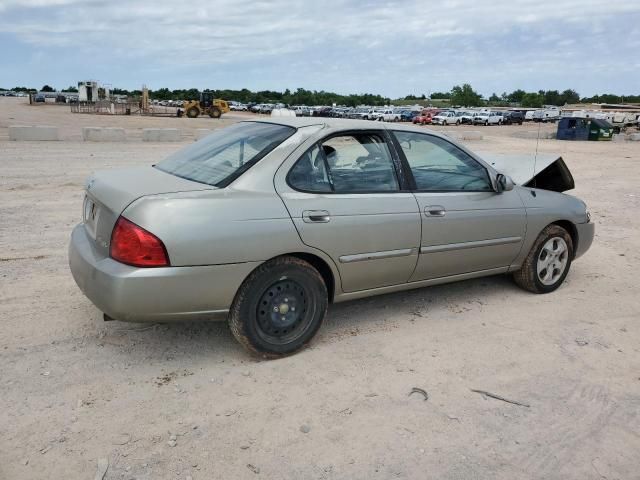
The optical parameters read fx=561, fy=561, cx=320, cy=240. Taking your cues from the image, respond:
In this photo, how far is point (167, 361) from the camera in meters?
3.68

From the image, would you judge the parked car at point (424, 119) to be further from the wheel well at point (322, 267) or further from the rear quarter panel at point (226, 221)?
the rear quarter panel at point (226, 221)

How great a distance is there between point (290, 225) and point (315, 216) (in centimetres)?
21

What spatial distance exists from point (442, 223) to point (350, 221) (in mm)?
875

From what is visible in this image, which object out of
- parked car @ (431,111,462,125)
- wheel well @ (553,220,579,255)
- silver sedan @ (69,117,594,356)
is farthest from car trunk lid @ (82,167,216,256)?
parked car @ (431,111,462,125)

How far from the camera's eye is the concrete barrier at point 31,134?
17.9 meters

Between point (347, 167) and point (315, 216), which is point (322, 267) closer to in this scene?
point (315, 216)

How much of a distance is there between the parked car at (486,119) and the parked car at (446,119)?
1742 mm

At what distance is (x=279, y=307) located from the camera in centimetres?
368

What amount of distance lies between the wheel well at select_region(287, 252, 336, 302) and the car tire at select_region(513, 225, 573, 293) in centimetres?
213

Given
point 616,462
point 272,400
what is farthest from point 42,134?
point 616,462

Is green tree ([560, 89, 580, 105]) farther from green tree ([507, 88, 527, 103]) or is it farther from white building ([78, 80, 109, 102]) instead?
white building ([78, 80, 109, 102])

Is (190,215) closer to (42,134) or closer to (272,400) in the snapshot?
(272,400)

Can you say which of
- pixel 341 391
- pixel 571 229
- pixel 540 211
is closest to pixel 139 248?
pixel 341 391

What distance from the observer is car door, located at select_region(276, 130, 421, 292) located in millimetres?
3715
